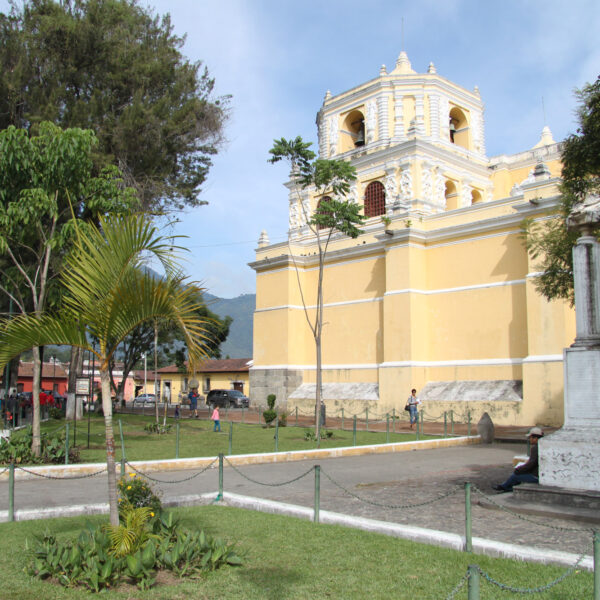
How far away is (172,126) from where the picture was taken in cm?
2322

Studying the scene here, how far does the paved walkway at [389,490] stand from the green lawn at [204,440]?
241 centimetres

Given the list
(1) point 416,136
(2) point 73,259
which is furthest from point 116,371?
(2) point 73,259

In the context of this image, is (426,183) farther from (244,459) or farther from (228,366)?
(228,366)

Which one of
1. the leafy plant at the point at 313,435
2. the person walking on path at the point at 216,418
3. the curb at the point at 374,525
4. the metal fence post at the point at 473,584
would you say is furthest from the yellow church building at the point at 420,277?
the metal fence post at the point at 473,584

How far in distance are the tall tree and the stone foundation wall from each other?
10.4 m

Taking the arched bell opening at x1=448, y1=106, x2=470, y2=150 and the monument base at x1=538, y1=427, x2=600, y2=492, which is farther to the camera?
the arched bell opening at x1=448, y1=106, x2=470, y2=150

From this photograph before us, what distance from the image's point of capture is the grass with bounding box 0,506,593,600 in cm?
503

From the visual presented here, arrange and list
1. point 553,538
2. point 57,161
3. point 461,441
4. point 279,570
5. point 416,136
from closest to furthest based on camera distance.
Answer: point 279,570 < point 553,538 < point 57,161 < point 461,441 < point 416,136

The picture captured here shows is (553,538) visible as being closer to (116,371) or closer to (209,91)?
(209,91)

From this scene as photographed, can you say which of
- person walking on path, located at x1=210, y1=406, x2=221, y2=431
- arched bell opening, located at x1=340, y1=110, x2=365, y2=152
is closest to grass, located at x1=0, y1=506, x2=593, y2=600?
person walking on path, located at x1=210, y1=406, x2=221, y2=431

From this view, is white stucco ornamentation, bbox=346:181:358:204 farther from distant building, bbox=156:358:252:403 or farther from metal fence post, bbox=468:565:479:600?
metal fence post, bbox=468:565:479:600

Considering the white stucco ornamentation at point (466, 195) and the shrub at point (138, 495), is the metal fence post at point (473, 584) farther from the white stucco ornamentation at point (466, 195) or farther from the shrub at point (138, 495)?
the white stucco ornamentation at point (466, 195)

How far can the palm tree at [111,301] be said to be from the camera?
19.4 feet

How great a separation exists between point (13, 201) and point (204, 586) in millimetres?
11361
